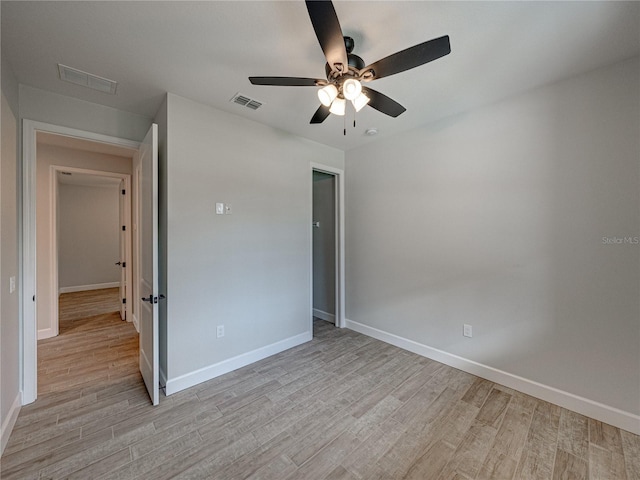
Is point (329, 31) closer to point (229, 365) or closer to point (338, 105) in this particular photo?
point (338, 105)

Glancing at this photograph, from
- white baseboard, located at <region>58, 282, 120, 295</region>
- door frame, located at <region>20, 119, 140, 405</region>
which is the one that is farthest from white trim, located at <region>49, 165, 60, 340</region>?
white baseboard, located at <region>58, 282, 120, 295</region>

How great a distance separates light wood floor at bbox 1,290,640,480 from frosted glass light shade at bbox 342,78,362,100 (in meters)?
2.25

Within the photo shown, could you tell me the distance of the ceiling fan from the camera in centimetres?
121

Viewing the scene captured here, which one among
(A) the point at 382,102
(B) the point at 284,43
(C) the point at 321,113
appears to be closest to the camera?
(B) the point at 284,43

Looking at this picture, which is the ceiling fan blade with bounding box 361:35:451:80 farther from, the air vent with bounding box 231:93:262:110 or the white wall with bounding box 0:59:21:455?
the white wall with bounding box 0:59:21:455

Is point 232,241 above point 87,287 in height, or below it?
above

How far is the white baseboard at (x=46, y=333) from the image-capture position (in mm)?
3418

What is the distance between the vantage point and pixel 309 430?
6.14 feet

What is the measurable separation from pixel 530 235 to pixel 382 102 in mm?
1735

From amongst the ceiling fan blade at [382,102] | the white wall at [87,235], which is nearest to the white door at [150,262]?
the ceiling fan blade at [382,102]

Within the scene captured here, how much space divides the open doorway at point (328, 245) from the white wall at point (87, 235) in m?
5.22

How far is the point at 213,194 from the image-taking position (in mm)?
2533

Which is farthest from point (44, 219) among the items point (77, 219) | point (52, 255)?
point (77, 219)

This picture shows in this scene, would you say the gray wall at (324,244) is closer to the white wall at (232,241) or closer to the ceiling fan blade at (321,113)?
the white wall at (232,241)
